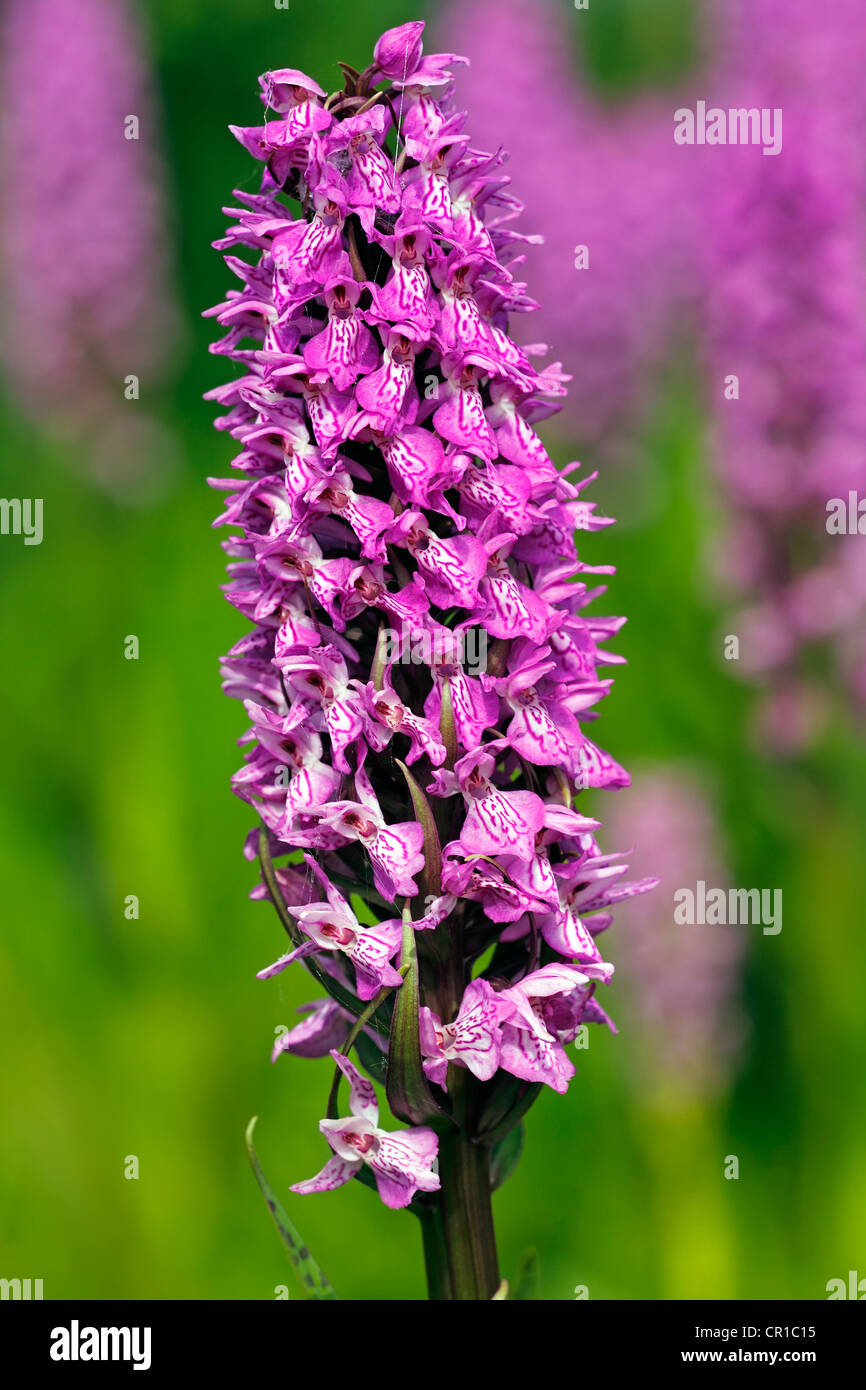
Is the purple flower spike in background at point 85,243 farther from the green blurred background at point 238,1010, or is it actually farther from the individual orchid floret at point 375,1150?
the individual orchid floret at point 375,1150

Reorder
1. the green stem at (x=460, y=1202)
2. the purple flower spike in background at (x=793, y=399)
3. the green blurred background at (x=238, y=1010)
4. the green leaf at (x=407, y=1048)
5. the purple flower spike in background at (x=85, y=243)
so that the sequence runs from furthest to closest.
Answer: the purple flower spike in background at (x=85, y=243), the purple flower spike in background at (x=793, y=399), the green blurred background at (x=238, y=1010), the green stem at (x=460, y=1202), the green leaf at (x=407, y=1048)

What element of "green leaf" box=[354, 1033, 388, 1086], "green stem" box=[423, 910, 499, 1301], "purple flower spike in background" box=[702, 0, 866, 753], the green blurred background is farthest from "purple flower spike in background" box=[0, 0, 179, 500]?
"green stem" box=[423, 910, 499, 1301]

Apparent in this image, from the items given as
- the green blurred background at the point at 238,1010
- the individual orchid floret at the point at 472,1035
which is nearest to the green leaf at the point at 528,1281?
the individual orchid floret at the point at 472,1035

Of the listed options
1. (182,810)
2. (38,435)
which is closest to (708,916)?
(182,810)

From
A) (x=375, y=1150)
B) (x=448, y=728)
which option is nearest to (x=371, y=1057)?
(x=375, y=1150)

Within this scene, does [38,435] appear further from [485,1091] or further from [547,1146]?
[485,1091]

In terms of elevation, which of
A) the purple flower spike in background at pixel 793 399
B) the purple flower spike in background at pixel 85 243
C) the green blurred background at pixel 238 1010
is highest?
the purple flower spike in background at pixel 85 243

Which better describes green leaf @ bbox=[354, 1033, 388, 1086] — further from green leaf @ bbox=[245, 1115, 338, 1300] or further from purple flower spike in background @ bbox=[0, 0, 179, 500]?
purple flower spike in background @ bbox=[0, 0, 179, 500]

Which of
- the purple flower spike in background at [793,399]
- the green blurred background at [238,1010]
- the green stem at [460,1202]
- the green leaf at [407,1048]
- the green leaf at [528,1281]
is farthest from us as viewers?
the purple flower spike in background at [793,399]
